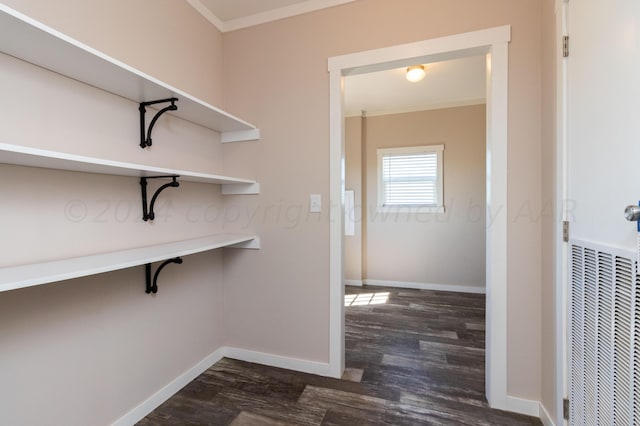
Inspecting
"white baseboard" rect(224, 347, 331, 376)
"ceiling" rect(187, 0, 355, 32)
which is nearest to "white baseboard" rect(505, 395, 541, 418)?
"white baseboard" rect(224, 347, 331, 376)

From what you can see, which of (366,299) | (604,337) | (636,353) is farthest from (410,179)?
(636,353)

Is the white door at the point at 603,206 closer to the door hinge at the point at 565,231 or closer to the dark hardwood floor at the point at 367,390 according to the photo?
the door hinge at the point at 565,231

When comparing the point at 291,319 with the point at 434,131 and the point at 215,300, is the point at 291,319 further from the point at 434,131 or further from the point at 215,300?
the point at 434,131

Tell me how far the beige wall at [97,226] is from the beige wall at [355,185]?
8.61ft

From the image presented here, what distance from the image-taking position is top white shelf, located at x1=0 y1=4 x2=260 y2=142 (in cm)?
89

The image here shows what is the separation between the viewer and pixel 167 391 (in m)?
1.74

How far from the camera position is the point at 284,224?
2.07 metres

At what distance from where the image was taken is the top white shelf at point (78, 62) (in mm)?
890

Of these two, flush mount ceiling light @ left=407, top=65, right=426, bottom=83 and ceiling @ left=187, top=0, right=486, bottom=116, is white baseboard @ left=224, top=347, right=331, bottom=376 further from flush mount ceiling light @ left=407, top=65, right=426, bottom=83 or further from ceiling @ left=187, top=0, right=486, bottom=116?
flush mount ceiling light @ left=407, top=65, right=426, bottom=83

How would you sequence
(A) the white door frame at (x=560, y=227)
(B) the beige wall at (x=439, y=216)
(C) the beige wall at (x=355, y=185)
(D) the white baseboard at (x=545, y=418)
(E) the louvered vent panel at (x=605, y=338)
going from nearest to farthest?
(E) the louvered vent panel at (x=605, y=338)
(A) the white door frame at (x=560, y=227)
(D) the white baseboard at (x=545, y=418)
(B) the beige wall at (x=439, y=216)
(C) the beige wall at (x=355, y=185)

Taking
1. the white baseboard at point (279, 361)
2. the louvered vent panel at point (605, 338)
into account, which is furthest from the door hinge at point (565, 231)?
the white baseboard at point (279, 361)

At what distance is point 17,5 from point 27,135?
489 millimetres

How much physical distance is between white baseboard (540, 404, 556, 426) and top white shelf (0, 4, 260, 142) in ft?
8.09

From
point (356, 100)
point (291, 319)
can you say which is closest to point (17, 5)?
point (291, 319)
